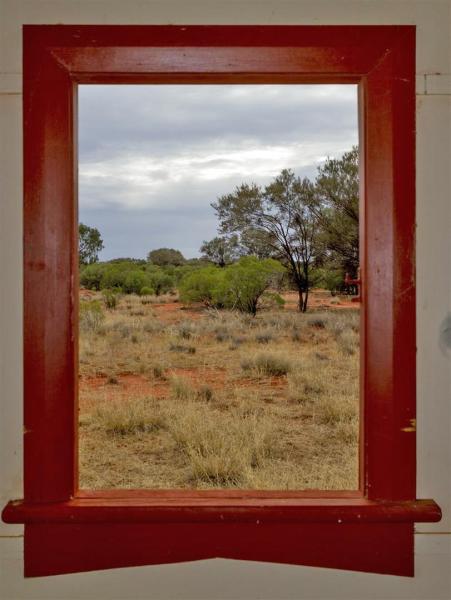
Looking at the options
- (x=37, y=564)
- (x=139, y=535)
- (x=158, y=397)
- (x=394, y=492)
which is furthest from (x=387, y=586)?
(x=158, y=397)

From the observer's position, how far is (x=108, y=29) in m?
1.12

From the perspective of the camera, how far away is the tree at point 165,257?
11.9m

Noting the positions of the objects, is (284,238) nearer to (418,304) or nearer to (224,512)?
(418,304)

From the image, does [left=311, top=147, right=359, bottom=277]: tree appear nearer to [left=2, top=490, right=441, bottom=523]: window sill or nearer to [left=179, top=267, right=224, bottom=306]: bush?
[left=179, top=267, right=224, bottom=306]: bush

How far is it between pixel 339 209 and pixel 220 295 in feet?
7.73

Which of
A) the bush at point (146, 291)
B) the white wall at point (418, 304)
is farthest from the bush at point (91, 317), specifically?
the white wall at point (418, 304)

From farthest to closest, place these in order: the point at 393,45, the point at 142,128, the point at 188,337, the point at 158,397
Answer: the point at 142,128 → the point at 188,337 → the point at 158,397 → the point at 393,45

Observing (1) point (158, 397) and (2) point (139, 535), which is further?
(1) point (158, 397)

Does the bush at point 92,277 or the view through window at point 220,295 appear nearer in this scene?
the view through window at point 220,295

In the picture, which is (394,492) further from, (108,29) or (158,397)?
(158,397)

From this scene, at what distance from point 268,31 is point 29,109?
1.78ft

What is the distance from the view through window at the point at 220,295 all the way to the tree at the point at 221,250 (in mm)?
33

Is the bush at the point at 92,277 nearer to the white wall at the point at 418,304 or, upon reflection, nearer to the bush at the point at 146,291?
the bush at the point at 146,291

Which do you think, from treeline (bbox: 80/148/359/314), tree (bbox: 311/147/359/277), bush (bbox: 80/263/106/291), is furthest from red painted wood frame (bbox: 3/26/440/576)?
bush (bbox: 80/263/106/291)
